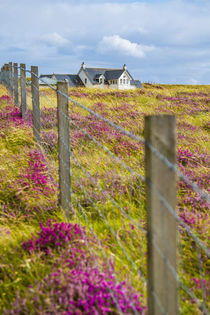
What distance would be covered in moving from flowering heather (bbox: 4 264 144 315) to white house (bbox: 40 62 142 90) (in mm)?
71523

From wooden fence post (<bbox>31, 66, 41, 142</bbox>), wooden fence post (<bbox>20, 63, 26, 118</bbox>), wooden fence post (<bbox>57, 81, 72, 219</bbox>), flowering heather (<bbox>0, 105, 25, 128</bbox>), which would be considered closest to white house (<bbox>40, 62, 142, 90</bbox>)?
flowering heather (<bbox>0, 105, 25, 128</bbox>)

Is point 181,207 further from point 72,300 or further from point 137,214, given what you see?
point 72,300

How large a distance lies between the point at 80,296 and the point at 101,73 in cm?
7589

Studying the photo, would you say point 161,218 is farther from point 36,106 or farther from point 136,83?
point 136,83

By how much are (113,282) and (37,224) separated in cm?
163

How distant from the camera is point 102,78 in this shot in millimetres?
73062

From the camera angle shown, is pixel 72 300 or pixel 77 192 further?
pixel 77 192

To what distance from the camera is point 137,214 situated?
4059mm

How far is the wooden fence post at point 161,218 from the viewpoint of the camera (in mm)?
1594

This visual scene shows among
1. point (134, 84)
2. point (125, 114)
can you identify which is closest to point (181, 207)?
point (125, 114)

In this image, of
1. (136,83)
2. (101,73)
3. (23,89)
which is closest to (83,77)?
(101,73)

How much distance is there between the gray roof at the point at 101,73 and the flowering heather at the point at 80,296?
72611mm

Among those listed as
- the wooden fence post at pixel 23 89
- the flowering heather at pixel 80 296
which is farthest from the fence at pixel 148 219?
the wooden fence post at pixel 23 89

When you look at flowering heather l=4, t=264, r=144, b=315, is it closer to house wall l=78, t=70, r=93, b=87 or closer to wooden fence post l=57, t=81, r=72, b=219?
wooden fence post l=57, t=81, r=72, b=219
